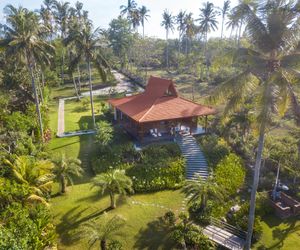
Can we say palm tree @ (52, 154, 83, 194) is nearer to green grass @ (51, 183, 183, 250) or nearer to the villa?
green grass @ (51, 183, 183, 250)

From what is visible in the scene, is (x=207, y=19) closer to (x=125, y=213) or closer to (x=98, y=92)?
(x=98, y=92)

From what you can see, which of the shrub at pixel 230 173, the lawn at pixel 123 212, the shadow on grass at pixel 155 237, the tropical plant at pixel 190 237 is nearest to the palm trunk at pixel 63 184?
the lawn at pixel 123 212

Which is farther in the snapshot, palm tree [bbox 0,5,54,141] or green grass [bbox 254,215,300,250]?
palm tree [bbox 0,5,54,141]

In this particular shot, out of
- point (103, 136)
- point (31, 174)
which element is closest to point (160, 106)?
point (103, 136)

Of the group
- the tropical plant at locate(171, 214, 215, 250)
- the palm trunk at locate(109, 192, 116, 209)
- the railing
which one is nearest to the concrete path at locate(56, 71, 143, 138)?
the palm trunk at locate(109, 192, 116, 209)

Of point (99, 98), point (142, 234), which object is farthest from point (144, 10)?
point (142, 234)

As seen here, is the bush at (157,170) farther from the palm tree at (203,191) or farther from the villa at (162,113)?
the palm tree at (203,191)

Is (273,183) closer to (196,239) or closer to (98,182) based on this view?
(196,239)

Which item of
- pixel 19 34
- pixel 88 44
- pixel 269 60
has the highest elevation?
pixel 19 34
